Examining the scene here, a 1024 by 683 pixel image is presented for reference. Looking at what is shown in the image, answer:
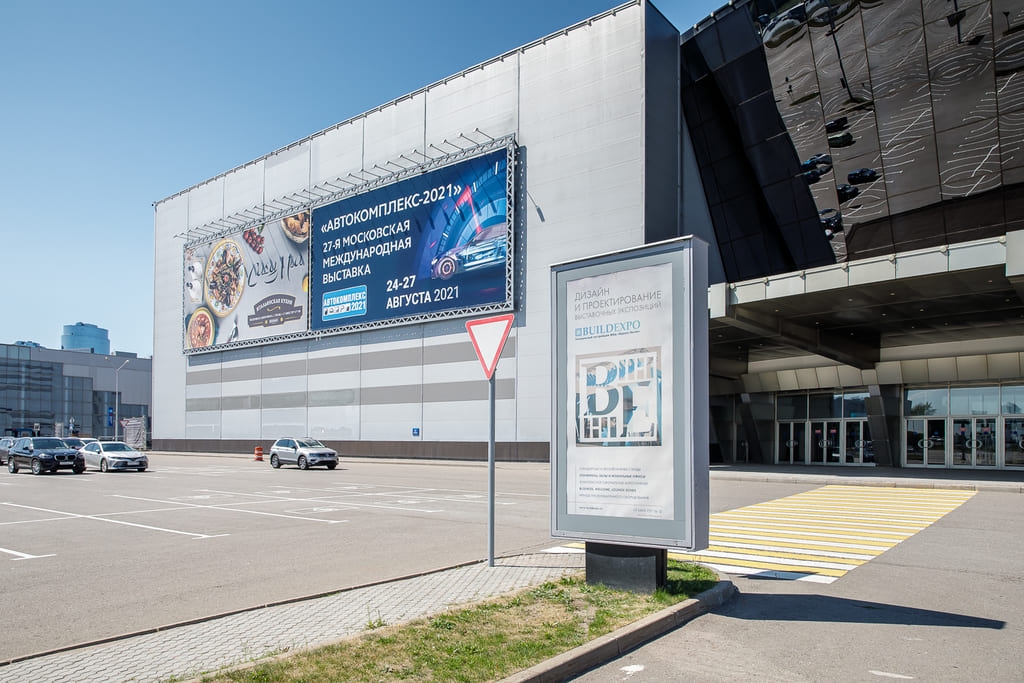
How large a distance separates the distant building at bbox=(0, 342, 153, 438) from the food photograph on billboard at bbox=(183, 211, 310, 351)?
50.6 m

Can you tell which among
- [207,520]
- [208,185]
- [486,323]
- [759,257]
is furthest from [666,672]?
[208,185]

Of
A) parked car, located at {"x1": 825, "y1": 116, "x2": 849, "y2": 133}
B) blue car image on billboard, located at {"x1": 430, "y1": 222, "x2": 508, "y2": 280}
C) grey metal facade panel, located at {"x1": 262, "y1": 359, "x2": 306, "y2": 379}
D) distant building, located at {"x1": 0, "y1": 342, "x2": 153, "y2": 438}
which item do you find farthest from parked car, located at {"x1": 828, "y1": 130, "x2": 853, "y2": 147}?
A: distant building, located at {"x1": 0, "y1": 342, "x2": 153, "y2": 438}

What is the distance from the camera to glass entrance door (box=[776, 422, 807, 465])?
4147 centimetres

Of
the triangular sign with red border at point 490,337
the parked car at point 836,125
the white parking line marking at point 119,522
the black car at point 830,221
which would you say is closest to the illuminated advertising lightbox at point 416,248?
the black car at point 830,221

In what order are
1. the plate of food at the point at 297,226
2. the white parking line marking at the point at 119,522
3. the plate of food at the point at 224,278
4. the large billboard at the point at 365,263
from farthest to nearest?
the plate of food at the point at 224,278, the plate of food at the point at 297,226, the large billboard at the point at 365,263, the white parking line marking at the point at 119,522

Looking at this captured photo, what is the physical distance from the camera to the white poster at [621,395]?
7699 millimetres

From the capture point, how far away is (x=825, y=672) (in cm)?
573

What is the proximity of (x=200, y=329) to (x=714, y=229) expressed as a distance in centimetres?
4374

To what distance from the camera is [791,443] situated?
41.7m

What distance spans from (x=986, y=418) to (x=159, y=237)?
217ft

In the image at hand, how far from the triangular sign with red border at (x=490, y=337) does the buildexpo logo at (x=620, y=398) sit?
159cm

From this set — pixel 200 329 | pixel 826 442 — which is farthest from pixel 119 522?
pixel 200 329

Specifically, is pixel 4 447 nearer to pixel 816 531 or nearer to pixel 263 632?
pixel 816 531

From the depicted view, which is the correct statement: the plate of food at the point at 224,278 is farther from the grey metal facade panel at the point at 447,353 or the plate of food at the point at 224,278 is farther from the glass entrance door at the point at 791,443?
the glass entrance door at the point at 791,443
